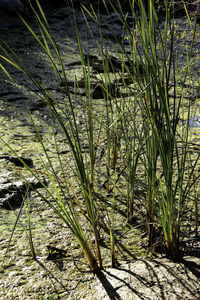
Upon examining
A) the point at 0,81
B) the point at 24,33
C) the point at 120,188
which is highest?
the point at 24,33

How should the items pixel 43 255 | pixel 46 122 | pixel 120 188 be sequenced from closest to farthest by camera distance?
pixel 43 255 < pixel 120 188 < pixel 46 122

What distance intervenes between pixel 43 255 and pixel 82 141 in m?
0.93

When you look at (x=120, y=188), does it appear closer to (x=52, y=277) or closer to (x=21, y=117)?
(x=52, y=277)

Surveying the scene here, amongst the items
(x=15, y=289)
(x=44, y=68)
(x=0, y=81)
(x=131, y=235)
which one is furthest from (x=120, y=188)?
(x=44, y=68)

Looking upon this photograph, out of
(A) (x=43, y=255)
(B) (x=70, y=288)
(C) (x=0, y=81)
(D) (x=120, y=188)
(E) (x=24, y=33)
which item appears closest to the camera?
(B) (x=70, y=288)

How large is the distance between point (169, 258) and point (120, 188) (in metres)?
0.49

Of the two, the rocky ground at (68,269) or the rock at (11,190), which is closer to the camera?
the rocky ground at (68,269)

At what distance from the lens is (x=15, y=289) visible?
0.79 meters

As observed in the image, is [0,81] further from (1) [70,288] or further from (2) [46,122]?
(1) [70,288]

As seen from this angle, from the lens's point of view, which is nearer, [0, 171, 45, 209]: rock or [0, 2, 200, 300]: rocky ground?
[0, 2, 200, 300]: rocky ground

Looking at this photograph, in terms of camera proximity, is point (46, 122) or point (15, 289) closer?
point (15, 289)

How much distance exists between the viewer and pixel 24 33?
424cm

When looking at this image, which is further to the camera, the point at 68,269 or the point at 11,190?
the point at 11,190

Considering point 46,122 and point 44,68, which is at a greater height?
point 44,68
